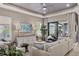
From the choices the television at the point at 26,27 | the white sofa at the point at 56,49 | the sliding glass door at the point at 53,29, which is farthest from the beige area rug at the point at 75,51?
the television at the point at 26,27

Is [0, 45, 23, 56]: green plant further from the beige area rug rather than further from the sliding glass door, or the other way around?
the beige area rug

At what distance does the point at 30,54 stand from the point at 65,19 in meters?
1.08

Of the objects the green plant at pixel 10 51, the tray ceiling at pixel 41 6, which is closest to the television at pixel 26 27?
the tray ceiling at pixel 41 6

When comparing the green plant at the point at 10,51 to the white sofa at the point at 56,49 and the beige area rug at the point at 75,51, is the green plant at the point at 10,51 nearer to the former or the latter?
the white sofa at the point at 56,49

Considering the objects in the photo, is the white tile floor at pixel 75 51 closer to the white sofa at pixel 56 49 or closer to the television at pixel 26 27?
the white sofa at pixel 56 49

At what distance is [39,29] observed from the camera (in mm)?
2836

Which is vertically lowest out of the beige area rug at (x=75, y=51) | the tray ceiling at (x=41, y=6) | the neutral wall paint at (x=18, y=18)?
the beige area rug at (x=75, y=51)

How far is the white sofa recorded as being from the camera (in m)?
2.77

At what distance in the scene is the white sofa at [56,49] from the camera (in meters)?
2.77

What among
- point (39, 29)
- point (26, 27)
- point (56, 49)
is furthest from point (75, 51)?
point (26, 27)

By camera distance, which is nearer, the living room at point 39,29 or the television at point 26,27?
the living room at point 39,29

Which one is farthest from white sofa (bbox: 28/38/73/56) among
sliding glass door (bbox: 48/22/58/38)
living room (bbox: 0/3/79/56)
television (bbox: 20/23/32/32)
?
television (bbox: 20/23/32/32)

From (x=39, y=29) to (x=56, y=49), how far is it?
0.57 meters

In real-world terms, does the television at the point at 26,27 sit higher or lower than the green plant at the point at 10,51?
higher
